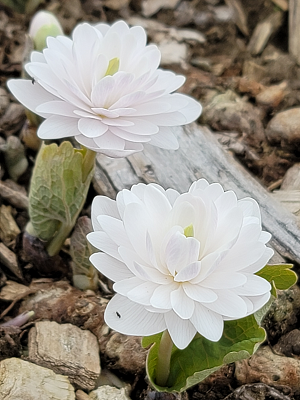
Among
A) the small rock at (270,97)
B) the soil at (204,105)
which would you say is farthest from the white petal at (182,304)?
the small rock at (270,97)

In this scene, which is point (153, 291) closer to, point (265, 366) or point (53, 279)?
point (265, 366)

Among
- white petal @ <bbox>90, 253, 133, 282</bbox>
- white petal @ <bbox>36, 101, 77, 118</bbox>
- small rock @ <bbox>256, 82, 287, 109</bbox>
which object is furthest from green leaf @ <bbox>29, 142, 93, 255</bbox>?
small rock @ <bbox>256, 82, 287, 109</bbox>

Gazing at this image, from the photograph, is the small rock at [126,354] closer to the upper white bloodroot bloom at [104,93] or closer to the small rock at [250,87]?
the upper white bloodroot bloom at [104,93]

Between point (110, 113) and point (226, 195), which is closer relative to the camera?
point (226, 195)

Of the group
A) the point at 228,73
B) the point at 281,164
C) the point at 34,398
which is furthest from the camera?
the point at 228,73

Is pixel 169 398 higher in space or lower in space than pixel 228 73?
lower

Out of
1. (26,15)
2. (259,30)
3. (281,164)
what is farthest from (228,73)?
(26,15)

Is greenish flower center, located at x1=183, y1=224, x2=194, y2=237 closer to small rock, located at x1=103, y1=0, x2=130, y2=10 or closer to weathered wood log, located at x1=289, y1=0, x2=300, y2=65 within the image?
weathered wood log, located at x1=289, y1=0, x2=300, y2=65
